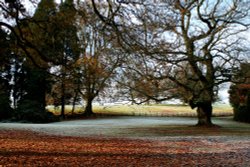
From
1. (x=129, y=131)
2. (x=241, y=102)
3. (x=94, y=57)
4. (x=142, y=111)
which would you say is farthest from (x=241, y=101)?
(x=94, y=57)

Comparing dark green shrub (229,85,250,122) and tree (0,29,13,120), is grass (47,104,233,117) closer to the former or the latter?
tree (0,29,13,120)

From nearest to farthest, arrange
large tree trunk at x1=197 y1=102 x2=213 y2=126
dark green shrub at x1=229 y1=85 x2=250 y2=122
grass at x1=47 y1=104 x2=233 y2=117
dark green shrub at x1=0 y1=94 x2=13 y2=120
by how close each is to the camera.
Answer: large tree trunk at x1=197 y1=102 x2=213 y2=126 < dark green shrub at x1=0 y1=94 x2=13 y2=120 < dark green shrub at x1=229 y1=85 x2=250 y2=122 < grass at x1=47 y1=104 x2=233 y2=117

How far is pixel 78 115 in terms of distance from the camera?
48438 millimetres

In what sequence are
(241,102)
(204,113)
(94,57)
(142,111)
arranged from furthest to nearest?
(142,111) < (241,102) < (204,113) < (94,57)

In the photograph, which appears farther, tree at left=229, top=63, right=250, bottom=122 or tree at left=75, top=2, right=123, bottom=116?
tree at left=229, top=63, right=250, bottom=122

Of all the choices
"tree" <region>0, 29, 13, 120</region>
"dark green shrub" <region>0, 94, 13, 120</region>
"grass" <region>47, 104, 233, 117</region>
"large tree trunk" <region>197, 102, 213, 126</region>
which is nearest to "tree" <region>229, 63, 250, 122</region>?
"large tree trunk" <region>197, 102, 213, 126</region>

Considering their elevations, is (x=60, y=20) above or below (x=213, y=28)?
below

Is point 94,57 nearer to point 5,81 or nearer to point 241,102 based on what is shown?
point 5,81

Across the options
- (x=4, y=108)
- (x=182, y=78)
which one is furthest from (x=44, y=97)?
(x=182, y=78)

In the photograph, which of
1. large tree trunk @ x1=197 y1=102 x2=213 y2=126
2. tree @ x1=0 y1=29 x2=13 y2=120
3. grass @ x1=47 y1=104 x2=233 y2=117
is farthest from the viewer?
grass @ x1=47 y1=104 x2=233 y2=117

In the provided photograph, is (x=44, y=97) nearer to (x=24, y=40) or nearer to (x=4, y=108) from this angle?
(x=4, y=108)

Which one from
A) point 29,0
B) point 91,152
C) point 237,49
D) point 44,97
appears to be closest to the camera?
A: point 91,152

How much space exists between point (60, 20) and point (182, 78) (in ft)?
55.0

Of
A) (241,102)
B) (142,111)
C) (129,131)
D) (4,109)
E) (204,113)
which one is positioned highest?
(241,102)
